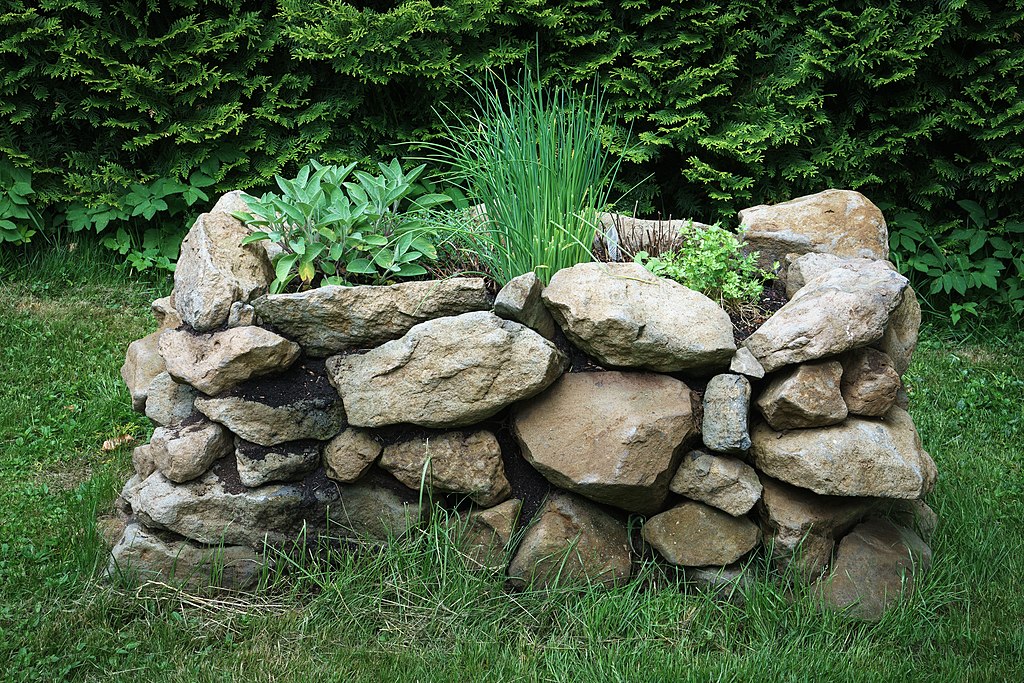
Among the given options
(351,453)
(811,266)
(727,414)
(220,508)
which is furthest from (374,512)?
(811,266)

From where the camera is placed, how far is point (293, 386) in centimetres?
295

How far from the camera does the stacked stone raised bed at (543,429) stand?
Result: 2.82m

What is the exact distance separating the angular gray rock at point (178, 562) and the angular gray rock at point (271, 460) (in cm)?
26

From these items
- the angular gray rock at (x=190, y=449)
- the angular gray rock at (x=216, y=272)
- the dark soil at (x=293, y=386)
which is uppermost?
the angular gray rock at (x=216, y=272)

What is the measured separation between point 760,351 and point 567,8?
2.89 m

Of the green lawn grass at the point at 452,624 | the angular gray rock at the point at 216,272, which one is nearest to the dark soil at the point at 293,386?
the angular gray rock at the point at 216,272

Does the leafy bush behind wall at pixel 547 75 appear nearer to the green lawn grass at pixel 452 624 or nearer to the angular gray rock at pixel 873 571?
the green lawn grass at pixel 452 624

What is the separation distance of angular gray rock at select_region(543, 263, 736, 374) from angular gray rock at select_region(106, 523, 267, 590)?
129 centimetres

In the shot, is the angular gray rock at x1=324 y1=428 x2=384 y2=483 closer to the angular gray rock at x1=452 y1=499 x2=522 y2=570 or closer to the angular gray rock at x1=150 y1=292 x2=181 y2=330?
the angular gray rock at x1=452 y1=499 x2=522 y2=570

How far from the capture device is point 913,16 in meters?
5.08

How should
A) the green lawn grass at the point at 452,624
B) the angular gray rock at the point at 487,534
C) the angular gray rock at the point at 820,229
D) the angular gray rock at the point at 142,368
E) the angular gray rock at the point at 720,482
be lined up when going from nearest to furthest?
the green lawn grass at the point at 452,624 → the angular gray rock at the point at 720,482 → the angular gray rock at the point at 487,534 → the angular gray rock at the point at 142,368 → the angular gray rock at the point at 820,229

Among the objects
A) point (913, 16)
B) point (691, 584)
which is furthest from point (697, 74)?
point (691, 584)

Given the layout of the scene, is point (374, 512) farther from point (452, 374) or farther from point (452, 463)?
point (452, 374)

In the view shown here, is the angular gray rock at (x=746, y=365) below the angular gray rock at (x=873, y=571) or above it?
above
